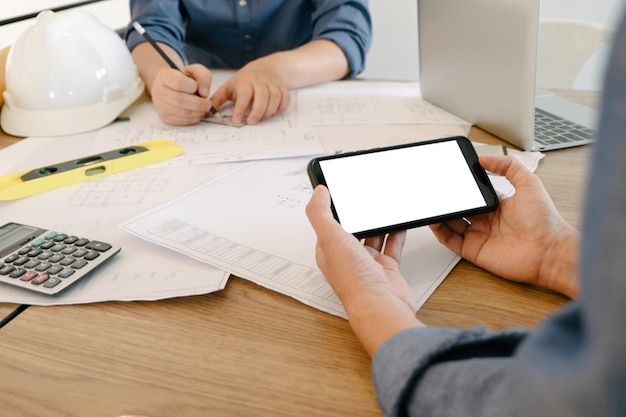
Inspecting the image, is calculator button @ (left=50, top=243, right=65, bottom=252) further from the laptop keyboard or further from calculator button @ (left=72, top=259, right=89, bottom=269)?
the laptop keyboard

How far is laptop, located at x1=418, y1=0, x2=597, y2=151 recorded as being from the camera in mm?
868

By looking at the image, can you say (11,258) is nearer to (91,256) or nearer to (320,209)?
(91,256)

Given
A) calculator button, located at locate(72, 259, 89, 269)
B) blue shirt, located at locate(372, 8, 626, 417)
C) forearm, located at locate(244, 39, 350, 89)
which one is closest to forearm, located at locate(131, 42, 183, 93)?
forearm, located at locate(244, 39, 350, 89)

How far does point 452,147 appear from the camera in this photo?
664 millimetres

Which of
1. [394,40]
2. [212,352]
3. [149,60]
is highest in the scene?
[149,60]

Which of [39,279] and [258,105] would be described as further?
[258,105]

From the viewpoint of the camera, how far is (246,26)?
1.45m

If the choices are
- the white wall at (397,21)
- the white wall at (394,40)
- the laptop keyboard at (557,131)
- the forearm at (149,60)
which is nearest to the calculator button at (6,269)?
the forearm at (149,60)

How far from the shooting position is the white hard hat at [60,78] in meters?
1.04

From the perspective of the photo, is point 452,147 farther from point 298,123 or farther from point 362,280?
point 298,123

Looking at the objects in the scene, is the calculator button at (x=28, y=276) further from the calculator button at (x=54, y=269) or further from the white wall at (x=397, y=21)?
the white wall at (x=397, y=21)

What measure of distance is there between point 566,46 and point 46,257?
1174 millimetres

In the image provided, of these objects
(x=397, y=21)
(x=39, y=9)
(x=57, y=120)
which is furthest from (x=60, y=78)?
(x=397, y=21)

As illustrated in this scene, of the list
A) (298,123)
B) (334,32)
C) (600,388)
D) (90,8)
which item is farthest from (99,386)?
(90,8)
